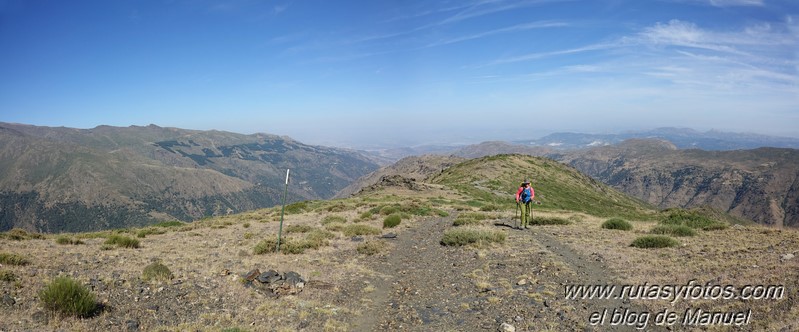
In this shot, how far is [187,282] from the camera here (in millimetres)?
12250

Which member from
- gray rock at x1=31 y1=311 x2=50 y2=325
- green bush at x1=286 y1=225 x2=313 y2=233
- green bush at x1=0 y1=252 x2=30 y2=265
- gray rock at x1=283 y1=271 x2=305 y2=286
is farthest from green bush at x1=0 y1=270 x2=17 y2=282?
green bush at x1=286 y1=225 x2=313 y2=233

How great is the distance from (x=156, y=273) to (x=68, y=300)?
3.31m

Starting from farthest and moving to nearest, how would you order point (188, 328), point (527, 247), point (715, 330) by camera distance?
point (527, 247) < point (188, 328) < point (715, 330)

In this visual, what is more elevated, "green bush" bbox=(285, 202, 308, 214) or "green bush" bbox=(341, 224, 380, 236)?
"green bush" bbox=(341, 224, 380, 236)

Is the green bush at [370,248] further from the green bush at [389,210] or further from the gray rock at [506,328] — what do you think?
the green bush at [389,210]

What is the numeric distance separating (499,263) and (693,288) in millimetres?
6201

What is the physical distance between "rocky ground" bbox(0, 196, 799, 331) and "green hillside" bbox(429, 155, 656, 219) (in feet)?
90.1

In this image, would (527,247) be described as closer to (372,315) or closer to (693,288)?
(693,288)

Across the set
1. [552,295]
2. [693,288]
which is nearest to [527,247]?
[552,295]

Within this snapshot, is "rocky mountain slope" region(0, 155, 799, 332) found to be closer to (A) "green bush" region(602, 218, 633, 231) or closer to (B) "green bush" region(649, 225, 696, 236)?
(B) "green bush" region(649, 225, 696, 236)

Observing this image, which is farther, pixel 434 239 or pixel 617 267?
pixel 434 239

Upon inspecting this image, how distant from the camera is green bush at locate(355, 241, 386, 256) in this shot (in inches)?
717

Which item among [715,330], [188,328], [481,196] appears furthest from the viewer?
[481,196]

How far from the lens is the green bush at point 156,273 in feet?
39.5
